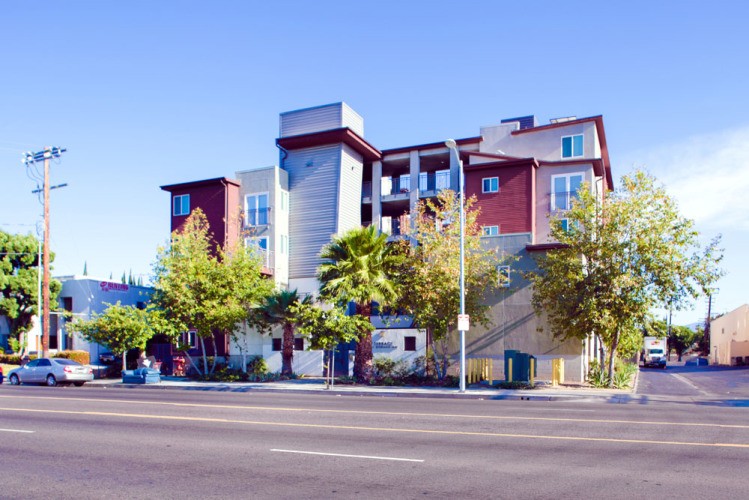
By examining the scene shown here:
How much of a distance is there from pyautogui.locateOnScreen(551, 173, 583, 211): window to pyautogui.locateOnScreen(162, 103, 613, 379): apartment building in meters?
0.06

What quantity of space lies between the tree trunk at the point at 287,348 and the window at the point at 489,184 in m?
14.1

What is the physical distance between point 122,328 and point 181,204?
11.7m

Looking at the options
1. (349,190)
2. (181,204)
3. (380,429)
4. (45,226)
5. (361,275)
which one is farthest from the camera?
(181,204)

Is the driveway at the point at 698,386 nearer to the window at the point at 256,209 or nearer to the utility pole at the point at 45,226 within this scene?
the window at the point at 256,209

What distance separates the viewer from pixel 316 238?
41.5 metres

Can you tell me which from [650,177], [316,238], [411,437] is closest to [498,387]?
[650,177]

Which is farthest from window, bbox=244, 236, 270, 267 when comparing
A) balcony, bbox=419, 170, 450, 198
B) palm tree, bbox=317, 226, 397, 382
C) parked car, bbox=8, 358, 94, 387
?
parked car, bbox=8, 358, 94, 387

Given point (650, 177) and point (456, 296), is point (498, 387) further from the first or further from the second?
point (650, 177)

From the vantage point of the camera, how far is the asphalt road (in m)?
8.08

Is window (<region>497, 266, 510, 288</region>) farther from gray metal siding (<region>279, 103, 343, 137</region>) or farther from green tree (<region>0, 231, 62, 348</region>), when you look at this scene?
green tree (<region>0, 231, 62, 348</region>)

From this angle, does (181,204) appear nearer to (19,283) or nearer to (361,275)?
(19,283)

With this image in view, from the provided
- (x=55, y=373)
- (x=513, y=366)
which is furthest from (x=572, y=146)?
(x=55, y=373)

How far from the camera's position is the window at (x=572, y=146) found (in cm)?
Result: 3925

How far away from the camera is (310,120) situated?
4266 cm
